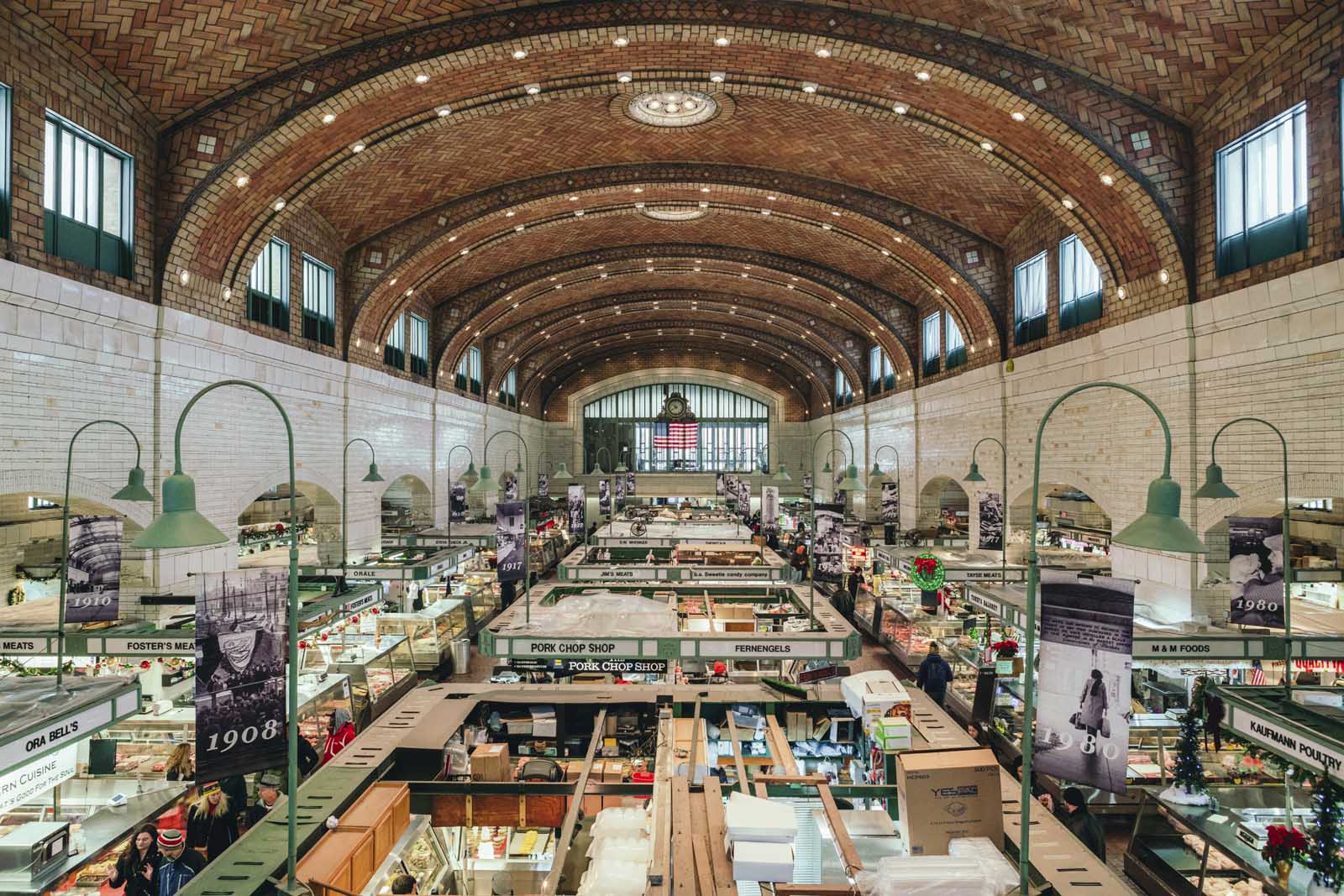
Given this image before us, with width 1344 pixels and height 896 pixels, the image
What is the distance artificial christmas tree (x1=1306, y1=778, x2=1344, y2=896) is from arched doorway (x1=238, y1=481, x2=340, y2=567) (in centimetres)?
1293

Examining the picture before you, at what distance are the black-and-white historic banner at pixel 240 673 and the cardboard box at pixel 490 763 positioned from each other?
156 centimetres

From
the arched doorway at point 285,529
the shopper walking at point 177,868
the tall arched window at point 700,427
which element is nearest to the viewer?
the shopper walking at point 177,868

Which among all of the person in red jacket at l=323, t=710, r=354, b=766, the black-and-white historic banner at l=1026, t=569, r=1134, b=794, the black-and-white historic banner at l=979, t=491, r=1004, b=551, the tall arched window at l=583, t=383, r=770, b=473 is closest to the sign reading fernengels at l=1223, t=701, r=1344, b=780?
the black-and-white historic banner at l=1026, t=569, r=1134, b=794

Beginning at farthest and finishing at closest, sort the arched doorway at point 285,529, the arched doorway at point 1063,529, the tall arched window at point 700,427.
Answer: the tall arched window at point 700,427
the arched doorway at point 285,529
the arched doorway at point 1063,529

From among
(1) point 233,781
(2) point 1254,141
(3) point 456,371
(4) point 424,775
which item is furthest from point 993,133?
(3) point 456,371

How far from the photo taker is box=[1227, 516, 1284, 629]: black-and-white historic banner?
7641 millimetres

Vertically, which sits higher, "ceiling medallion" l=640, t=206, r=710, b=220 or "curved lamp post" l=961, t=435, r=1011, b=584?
"ceiling medallion" l=640, t=206, r=710, b=220

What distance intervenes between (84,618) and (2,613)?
3.45 meters

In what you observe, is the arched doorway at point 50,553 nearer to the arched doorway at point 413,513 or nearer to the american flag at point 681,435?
the arched doorway at point 413,513

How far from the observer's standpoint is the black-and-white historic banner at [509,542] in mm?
11438

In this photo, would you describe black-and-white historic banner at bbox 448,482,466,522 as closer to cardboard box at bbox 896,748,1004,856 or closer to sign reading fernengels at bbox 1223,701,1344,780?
cardboard box at bbox 896,748,1004,856

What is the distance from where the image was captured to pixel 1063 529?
19578 mm

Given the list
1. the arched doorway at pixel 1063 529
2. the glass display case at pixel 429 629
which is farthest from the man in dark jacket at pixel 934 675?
the glass display case at pixel 429 629

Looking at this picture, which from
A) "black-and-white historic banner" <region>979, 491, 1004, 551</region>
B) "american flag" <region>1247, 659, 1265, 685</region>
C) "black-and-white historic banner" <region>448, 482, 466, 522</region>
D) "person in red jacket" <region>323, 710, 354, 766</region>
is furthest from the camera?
"black-and-white historic banner" <region>448, 482, 466, 522</region>
